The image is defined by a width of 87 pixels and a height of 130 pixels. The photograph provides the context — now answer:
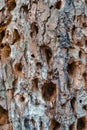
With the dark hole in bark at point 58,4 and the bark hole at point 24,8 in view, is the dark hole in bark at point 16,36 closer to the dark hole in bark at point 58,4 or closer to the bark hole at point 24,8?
the bark hole at point 24,8

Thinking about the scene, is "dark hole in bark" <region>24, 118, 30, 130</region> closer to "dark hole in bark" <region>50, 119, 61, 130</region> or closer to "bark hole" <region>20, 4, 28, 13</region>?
"dark hole in bark" <region>50, 119, 61, 130</region>

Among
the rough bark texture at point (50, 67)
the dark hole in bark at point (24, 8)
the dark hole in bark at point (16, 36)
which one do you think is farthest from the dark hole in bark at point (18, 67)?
the dark hole in bark at point (24, 8)

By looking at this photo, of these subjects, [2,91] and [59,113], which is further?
[2,91]

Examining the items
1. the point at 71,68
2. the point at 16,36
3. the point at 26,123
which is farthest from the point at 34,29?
the point at 26,123

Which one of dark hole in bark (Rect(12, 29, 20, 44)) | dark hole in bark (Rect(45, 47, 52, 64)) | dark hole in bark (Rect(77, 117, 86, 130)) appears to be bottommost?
dark hole in bark (Rect(77, 117, 86, 130))

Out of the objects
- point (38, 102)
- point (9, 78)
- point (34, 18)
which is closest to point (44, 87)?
point (38, 102)

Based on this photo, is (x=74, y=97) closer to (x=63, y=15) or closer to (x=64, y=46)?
(x=64, y=46)

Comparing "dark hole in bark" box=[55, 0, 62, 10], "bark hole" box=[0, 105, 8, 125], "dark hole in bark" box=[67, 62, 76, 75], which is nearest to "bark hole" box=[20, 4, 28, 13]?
"dark hole in bark" box=[55, 0, 62, 10]

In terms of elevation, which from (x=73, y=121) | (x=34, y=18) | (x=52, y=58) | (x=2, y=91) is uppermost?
(x=34, y=18)
